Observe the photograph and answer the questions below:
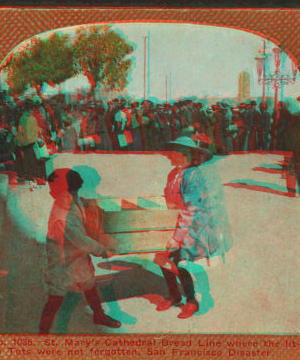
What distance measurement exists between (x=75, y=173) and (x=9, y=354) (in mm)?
1624

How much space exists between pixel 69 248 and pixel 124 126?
A: 1111mm

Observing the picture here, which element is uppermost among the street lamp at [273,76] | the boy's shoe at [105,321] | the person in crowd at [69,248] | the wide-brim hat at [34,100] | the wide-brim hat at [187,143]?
the street lamp at [273,76]

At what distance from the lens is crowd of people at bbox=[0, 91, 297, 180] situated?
2.99 m

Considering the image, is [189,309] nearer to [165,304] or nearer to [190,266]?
[165,304]

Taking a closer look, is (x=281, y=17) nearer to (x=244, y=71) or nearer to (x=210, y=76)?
(x=244, y=71)

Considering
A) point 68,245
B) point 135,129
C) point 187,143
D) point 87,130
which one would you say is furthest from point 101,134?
point 68,245

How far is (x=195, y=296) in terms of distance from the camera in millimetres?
2994

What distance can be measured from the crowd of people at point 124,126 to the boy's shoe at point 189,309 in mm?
1268

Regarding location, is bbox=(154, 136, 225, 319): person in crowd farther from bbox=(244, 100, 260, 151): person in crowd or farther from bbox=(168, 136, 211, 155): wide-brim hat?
bbox=(244, 100, 260, 151): person in crowd

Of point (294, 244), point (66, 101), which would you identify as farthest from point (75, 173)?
point (294, 244)

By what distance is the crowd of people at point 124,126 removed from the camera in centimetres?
299

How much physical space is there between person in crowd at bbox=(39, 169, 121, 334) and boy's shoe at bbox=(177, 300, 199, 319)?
674mm

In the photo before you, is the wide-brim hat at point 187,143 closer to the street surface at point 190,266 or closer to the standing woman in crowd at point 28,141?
the street surface at point 190,266

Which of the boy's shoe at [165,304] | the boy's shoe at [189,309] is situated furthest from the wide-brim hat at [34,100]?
the boy's shoe at [189,309]
